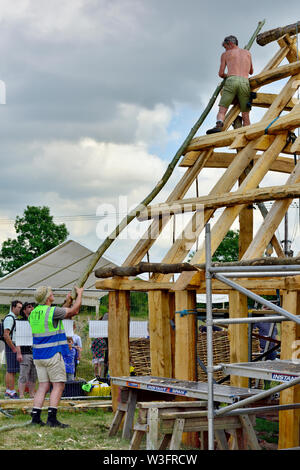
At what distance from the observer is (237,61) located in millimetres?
10703

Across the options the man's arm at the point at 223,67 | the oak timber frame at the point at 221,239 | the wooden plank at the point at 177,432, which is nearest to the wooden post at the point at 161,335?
the oak timber frame at the point at 221,239

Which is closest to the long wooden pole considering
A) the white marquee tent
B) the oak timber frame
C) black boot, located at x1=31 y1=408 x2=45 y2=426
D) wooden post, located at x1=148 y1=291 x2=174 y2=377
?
the oak timber frame

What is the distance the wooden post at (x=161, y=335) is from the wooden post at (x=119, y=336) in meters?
0.63

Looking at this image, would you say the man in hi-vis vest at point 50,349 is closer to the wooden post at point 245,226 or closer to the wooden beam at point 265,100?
the wooden post at point 245,226

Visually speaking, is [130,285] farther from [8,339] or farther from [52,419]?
[8,339]

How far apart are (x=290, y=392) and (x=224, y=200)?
9.85ft

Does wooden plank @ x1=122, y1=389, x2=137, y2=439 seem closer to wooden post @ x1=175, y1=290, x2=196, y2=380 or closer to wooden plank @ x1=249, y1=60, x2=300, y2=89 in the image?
wooden post @ x1=175, y1=290, x2=196, y2=380

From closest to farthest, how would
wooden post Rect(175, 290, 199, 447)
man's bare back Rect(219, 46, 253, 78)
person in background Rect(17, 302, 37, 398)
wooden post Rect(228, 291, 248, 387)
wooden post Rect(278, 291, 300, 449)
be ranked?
wooden post Rect(278, 291, 300, 449)
wooden post Rect(228, 291, 248, 387)
wooden post Rect(175, 290, 199, 447)
man's bare back Rect(219, 46, 253, 78)
person in background Rect(17, 302, 37, 398)

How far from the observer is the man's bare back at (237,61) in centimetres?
1070

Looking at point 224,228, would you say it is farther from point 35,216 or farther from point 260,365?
point 35,216

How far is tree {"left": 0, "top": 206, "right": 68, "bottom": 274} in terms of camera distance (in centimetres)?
4728

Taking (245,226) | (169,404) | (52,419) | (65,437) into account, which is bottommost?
(65,437)

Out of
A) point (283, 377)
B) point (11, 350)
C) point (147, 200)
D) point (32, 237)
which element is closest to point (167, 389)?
point (283, 377)
